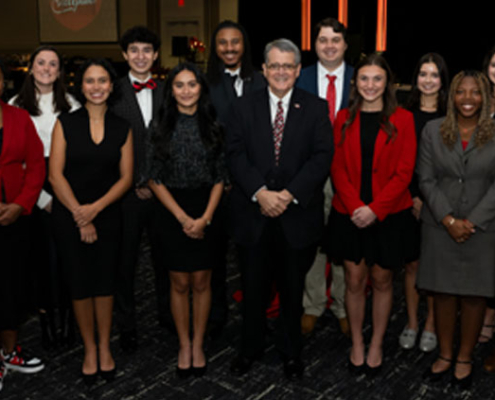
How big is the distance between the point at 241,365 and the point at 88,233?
1.08 m

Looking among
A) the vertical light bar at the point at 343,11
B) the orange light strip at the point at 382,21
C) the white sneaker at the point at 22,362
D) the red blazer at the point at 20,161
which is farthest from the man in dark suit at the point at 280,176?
the vertical light bar at the point at 343,11

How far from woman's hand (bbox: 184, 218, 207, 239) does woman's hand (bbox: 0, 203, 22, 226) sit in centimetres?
84

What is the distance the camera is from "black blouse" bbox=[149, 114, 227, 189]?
2.81 meters

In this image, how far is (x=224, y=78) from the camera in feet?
11.4

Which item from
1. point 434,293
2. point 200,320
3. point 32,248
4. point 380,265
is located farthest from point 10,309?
point 434,293

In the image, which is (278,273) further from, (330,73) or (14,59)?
(14,59)

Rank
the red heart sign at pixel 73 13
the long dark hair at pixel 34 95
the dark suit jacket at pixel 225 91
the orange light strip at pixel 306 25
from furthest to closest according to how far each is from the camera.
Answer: the red heart sign at pixel 73 13 < the orange light strip at pixel 306 25 < the dark suit jacket at pixel 225 91 < the long dark hair at pixel 34 95

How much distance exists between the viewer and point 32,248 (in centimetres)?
319

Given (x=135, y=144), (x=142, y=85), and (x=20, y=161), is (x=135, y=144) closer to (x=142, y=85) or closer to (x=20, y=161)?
(x=142, y=85)

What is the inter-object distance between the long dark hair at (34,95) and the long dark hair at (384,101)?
1.60m

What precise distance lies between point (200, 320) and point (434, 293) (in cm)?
125

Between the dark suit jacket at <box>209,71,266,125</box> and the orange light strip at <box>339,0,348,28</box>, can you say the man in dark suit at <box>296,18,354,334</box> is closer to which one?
the dark suit jacket at <box>209,71,266,125</box>

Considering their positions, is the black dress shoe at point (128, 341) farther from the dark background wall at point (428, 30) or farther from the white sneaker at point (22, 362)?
the dark background wall at point (428, 30)

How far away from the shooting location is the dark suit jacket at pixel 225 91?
3.40m
